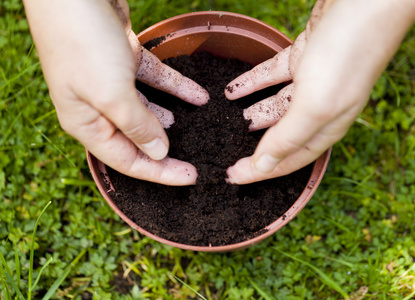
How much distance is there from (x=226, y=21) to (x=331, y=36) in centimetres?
68

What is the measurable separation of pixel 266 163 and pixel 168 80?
0.68 m

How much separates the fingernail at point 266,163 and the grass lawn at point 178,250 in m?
0.79

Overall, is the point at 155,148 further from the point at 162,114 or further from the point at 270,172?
the point at 270,172

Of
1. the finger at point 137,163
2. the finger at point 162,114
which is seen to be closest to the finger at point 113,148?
the finger at point 137,163

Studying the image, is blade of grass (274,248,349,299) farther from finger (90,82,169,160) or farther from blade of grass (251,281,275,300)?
finger (90,82,169,160)

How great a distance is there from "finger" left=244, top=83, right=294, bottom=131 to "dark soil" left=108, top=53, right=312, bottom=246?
0.14 feet

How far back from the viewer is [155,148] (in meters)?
1.44

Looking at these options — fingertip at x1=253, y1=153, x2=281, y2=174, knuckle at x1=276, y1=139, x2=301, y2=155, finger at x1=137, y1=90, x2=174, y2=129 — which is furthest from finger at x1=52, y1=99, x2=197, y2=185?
knuckle at x1=276, y1=139, x2=301, y2=155

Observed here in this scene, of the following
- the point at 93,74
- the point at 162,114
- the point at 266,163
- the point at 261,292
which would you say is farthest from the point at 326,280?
the point at 93,74

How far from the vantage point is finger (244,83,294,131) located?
1.65 meters

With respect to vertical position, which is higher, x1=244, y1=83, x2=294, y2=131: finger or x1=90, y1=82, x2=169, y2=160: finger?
x1=90, y1=82, x2=169, y2=160: finger

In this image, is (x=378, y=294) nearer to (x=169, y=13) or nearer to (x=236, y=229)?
(x=236, y=229)

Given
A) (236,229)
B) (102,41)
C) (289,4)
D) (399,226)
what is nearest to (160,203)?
(236,229)

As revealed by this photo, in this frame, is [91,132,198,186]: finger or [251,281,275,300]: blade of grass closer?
[91,132,198,186]: finger
